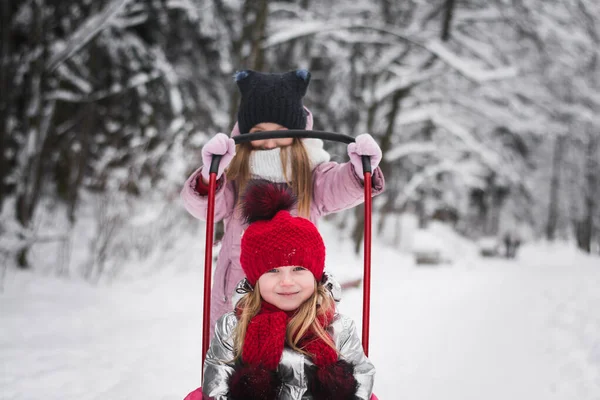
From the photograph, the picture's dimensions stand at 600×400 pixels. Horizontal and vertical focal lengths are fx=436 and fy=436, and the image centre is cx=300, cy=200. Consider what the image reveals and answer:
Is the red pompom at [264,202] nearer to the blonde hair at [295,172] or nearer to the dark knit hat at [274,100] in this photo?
the blonde hair at [295,172]

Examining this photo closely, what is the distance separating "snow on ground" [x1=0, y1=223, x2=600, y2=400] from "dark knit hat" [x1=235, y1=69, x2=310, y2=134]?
1.67 metres

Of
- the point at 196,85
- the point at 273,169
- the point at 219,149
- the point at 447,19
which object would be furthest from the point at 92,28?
the point at 447,19

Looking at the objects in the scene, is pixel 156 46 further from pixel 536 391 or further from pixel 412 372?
pixel 536 391

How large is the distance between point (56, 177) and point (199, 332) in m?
5.09

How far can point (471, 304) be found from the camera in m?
5.55

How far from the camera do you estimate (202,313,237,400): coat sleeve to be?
1.52 metres

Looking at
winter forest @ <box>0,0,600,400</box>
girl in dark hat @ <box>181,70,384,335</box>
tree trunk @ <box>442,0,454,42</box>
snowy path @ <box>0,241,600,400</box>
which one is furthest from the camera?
tree trunk @ <box>442,0,454,42</box>

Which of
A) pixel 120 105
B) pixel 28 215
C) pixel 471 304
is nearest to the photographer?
pixel 28 215

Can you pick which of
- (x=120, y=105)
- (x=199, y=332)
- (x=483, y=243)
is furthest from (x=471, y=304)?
(x=483, y=243)

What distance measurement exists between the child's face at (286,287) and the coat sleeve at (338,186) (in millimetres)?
555

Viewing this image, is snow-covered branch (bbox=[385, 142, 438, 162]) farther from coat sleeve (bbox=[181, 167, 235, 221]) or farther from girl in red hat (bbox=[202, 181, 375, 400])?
girl in red hat (bbox=[202, 181, 375, 400])

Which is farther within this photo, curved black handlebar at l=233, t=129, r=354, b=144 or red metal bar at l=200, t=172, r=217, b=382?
curved black handlebar at l=233, t=129, r=354, b=144

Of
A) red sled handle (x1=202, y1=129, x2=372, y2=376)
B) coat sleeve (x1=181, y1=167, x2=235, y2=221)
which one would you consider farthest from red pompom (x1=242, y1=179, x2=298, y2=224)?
coat sleeve (x1=181, y1=167, x2=235, y2=221)

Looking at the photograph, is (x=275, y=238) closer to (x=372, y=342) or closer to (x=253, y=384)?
(x=253, y=384)
